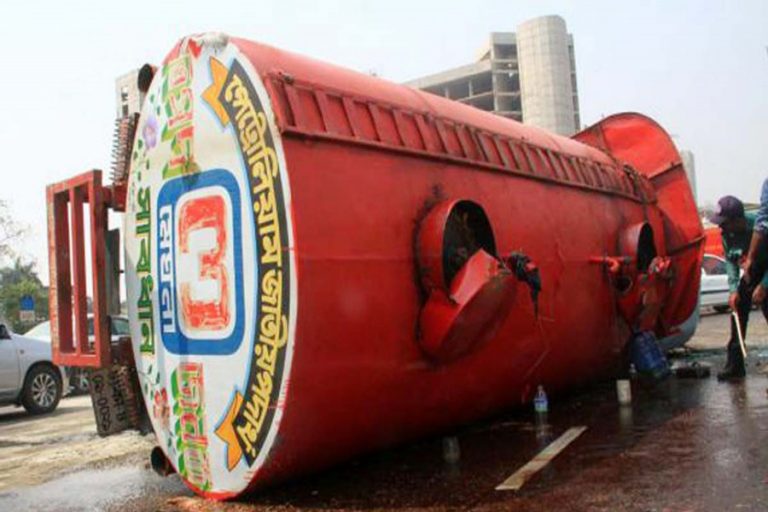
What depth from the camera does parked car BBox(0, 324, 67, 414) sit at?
454 inches

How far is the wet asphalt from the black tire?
6.43 m

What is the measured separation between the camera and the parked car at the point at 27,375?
11531mm

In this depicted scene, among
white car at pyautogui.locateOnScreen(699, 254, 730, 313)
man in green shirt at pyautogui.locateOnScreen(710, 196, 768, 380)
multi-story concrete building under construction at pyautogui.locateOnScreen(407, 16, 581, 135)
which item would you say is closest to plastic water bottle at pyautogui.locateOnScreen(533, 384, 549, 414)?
man in green shirt at pyautogui.locateOnScreen(710, 196, 768, 380)

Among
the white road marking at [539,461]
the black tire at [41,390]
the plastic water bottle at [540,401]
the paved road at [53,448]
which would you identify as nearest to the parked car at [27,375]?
the black tire at [41,390]

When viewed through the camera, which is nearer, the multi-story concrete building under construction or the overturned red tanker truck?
the overturned red tanker truck

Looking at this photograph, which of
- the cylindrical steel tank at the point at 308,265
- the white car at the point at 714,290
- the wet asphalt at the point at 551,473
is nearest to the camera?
the wet asphalt at the point at 551,473

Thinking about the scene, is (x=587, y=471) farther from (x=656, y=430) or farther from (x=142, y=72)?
(x=142, y=72)

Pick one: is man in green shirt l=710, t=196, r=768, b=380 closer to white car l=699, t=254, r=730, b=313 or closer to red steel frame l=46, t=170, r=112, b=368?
red steel frame l=46, t=170, r=112, b=368

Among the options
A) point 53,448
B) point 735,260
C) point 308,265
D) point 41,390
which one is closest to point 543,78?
point 41,390

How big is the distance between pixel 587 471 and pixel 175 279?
8.99 feet

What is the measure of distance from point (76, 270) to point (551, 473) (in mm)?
3414

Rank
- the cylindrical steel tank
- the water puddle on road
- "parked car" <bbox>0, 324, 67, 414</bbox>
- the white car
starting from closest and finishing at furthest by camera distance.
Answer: the cylindrical steel tank
the water puddle on road
"parked car" <bbox>0, 324, 67, 414</bbox>
the white car

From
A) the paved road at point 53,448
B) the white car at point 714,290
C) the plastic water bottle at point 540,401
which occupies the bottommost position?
the paved road at point 53,448

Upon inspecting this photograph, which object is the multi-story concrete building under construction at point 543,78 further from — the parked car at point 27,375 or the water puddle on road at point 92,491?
the water puddle on road at point 92,491
